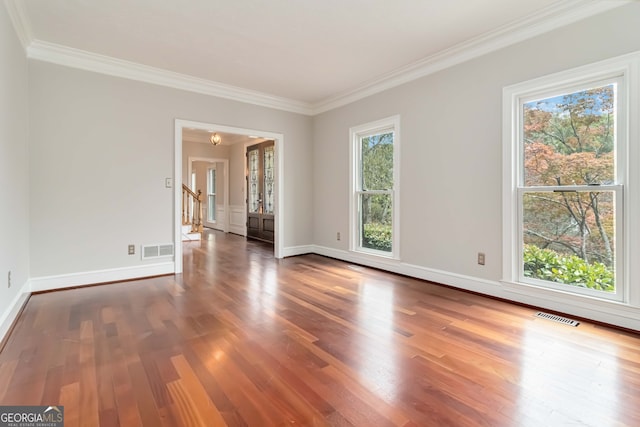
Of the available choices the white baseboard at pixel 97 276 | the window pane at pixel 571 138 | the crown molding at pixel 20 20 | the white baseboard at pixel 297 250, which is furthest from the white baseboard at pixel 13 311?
the window pane at pixel 571 138

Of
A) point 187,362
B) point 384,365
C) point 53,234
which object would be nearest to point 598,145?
point 384,365

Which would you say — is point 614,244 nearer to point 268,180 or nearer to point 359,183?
point 359,183

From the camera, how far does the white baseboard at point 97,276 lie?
3.49 metres

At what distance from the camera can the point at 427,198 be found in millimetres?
3910

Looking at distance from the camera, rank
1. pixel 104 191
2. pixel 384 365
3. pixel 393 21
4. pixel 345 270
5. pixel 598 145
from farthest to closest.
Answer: pixel 345 270 < pixel 104 191 < pixel 393 21 < pixel 598 145 < pixel 384 365

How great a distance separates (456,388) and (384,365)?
16.4 inches

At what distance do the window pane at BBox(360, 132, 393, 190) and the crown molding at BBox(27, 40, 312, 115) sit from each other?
1.67 metres

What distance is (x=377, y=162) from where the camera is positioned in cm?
470

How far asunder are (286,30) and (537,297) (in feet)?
11.6

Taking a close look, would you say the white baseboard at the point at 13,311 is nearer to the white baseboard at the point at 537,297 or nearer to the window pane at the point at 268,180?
the white baseboard at the point at 537,297

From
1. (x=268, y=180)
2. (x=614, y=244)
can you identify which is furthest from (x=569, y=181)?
(x=268, y=180)

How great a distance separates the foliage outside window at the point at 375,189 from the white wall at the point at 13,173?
12.8 feet

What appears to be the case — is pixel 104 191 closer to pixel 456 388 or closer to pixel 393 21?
pixel 393 21

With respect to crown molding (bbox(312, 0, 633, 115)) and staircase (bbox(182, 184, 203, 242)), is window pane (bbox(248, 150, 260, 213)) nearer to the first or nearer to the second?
staircase (bbox(182, 184, 203, 242))
